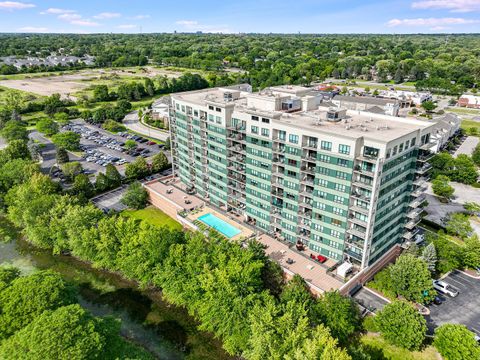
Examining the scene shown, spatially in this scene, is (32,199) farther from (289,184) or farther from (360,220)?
(360,220)

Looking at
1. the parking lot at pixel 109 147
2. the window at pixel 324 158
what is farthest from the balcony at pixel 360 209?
the parking lot at pixel 109 147

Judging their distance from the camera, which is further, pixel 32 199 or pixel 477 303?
pixel 32 199

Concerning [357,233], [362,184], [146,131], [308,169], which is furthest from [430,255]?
[146,131]

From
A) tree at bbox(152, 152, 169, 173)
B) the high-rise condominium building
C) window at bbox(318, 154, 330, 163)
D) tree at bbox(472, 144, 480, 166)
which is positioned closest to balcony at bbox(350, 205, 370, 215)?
the high-rise condominium building

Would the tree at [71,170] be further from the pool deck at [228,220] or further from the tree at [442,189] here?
the tree at [442,189]

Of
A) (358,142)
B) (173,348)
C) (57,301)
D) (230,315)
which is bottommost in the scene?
(173,348)

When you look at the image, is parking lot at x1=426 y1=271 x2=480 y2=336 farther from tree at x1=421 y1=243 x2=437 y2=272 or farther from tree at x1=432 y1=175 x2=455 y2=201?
tree at x1=432 y1=175 x2=455 y2=201

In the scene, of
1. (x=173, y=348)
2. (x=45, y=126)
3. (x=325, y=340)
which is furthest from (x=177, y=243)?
(x=45, y=126)
